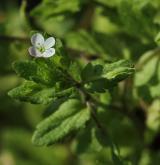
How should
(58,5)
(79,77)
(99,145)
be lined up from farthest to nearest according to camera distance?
1. (58,5)
2. (99,145)
3. (79,77)

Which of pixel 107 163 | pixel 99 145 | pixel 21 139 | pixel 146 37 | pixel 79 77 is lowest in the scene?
pixel 21 139

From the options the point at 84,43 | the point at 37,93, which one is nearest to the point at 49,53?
the point at 37,93

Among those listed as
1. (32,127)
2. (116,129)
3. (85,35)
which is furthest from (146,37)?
(32,127)

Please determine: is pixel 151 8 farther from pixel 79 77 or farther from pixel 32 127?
pixel 32 127

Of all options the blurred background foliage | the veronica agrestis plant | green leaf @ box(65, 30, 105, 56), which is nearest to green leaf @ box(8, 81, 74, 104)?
the veronica agrestis plant

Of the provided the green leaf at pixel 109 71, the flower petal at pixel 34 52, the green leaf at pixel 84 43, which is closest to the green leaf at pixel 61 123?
the green leaf at pixel 109 71

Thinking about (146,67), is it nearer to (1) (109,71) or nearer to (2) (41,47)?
(1) (109,71)
